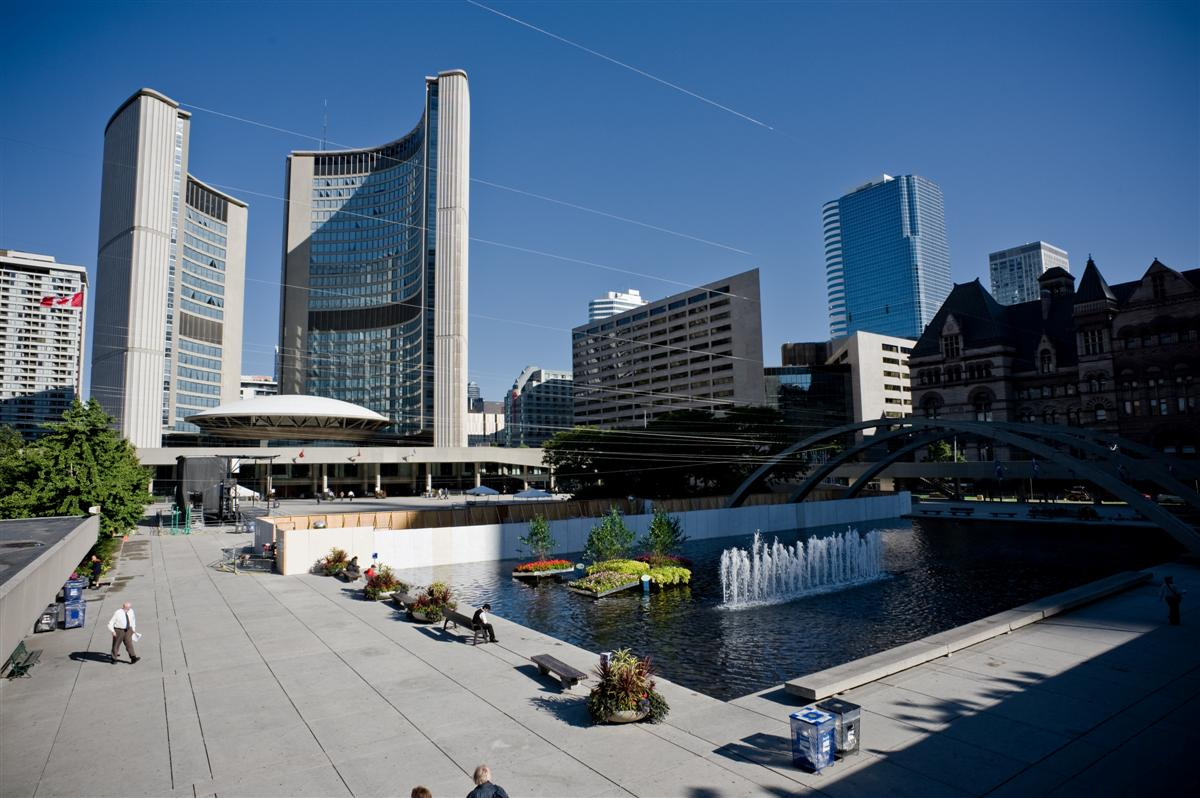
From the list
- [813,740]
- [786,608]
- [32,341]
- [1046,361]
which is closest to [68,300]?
[786,608]

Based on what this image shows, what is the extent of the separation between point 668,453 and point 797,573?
151 feet

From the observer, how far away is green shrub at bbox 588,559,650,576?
2788 cm

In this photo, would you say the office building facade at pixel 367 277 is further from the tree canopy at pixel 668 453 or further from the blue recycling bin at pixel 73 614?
the blue recycling bin at pixel 73 614

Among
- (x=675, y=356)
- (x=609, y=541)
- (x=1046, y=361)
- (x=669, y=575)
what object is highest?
(x=675, y=356)

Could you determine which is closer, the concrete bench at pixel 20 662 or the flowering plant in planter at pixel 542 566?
the concrete bench at pixel 20 662

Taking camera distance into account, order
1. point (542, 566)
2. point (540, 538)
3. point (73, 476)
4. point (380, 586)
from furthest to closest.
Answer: point (540, 538)
point (542, 566)
point (73, 476)
point (380, 586)

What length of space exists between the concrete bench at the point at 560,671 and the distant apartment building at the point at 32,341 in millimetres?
197080

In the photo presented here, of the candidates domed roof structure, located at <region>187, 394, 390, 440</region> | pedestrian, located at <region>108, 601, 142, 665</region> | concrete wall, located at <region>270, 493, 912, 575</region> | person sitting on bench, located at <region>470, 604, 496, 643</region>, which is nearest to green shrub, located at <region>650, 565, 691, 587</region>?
concrete wall, located at <region>270, 493, 912, 575</region>

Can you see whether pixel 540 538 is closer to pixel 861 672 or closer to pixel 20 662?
pixel 20 662

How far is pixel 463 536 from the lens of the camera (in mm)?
34531

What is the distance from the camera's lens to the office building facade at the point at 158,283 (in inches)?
4277

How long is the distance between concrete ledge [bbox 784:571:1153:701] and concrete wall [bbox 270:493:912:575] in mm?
22761

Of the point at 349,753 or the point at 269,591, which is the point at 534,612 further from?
the point at 349,753

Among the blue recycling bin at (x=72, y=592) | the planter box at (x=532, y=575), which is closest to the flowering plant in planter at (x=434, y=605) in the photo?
the blue recycling bin at (x=72, y=592)
